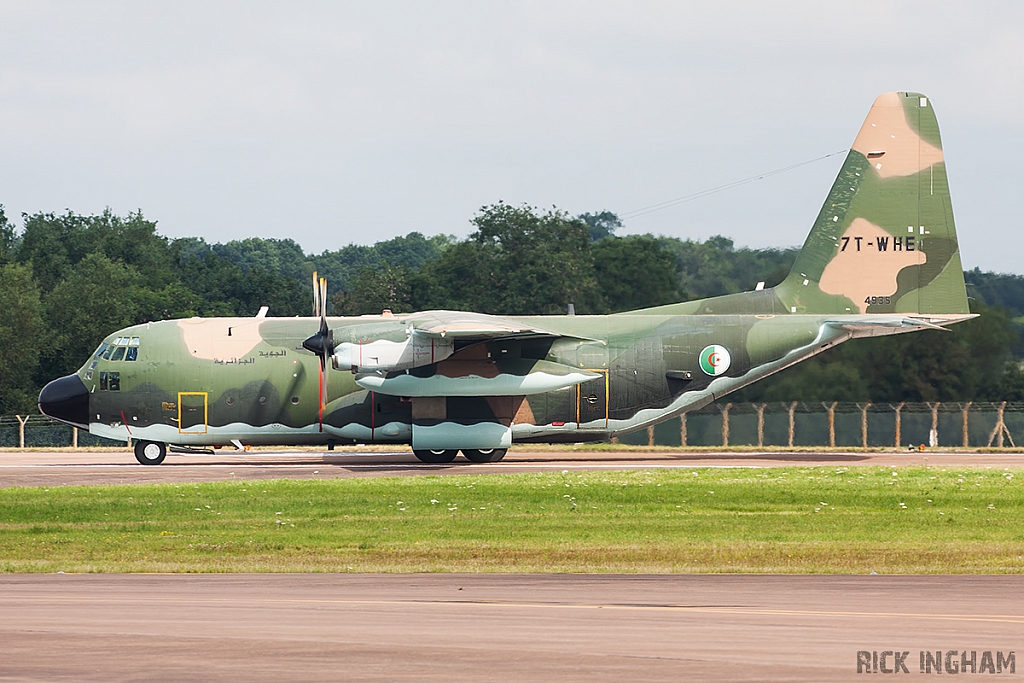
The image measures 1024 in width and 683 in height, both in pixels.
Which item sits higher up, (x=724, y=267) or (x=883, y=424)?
(x=724, y=267)

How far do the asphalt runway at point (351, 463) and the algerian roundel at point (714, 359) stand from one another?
2725 millimetres

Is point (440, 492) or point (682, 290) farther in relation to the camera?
point (682, 290)

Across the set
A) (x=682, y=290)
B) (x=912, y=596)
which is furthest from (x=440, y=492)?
(x=682, y=290)

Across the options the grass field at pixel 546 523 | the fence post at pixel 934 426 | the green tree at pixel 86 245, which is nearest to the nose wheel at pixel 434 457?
the grass field at pixel 546 523

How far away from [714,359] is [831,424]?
9414mm

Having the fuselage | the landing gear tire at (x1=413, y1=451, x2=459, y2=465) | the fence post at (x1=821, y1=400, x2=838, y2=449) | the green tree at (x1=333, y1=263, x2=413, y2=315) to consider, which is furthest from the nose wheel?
the green tree at (x1=333, y1=263, x2=413, y2=315)

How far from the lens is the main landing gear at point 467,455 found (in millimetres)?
35781

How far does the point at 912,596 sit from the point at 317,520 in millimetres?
12701

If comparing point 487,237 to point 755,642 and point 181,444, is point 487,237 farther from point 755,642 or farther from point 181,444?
point 755,642

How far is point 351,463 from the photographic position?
36000 millimetres

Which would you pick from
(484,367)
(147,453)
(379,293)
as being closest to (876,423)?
(484,367)

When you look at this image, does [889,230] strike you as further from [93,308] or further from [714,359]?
[93,308]

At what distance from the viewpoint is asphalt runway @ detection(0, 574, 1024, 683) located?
31.2 ft

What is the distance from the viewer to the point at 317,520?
22.7 metres
